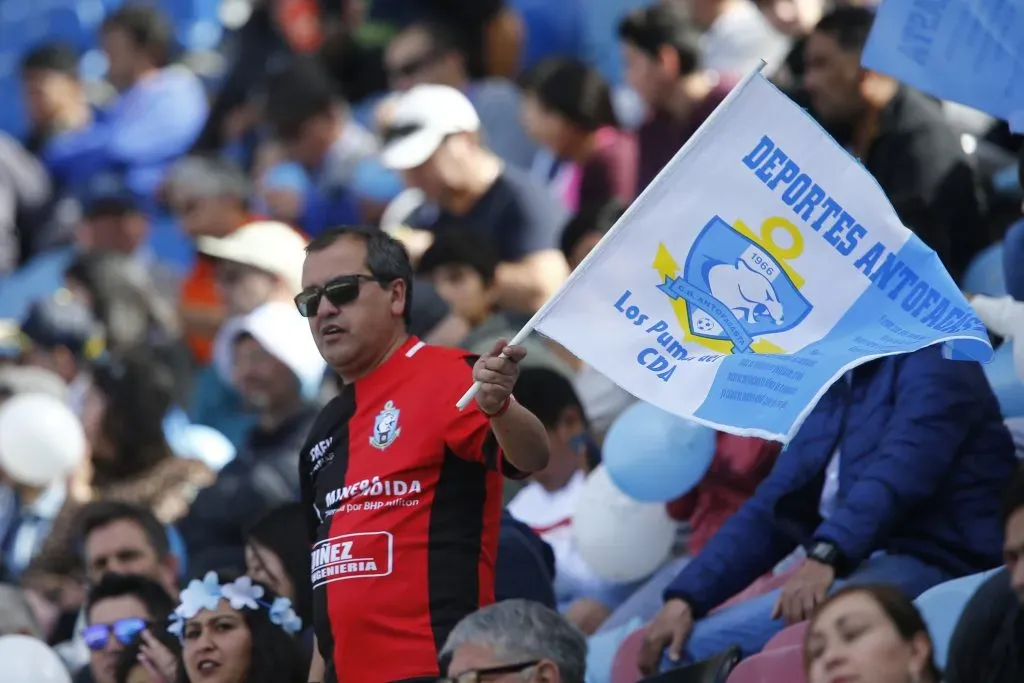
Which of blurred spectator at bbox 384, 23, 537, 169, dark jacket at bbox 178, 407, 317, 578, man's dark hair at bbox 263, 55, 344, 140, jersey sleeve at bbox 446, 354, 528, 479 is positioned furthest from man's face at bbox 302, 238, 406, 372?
man's dark hair at bbox 263, 55, 344, 140

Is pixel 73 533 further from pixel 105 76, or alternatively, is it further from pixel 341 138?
pixel 105 76

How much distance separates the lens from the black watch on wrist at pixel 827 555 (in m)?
5.60

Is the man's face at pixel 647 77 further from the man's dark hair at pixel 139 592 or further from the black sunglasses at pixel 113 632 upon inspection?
the black sunglasses at pixel 113 632

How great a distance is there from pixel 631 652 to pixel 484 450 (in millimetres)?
1363

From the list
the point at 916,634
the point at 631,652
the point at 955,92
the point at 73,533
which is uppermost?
the point at 73,533

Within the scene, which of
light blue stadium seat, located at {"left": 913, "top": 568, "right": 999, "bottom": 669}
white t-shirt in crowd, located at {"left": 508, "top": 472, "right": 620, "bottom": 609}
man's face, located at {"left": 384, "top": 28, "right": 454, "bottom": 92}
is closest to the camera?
light blue stadium seat, located at {"left": 913, "top": 568, "right": 999, "bottom": 669}

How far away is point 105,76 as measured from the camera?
14.4 metres

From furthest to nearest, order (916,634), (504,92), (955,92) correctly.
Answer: (504,92), (955,92), (916,634)

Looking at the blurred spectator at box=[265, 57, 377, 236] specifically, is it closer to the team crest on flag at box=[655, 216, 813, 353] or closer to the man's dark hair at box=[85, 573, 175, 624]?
the man's dark hair at box=[85, 573, 175, 624]

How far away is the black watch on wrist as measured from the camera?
560 centimetres

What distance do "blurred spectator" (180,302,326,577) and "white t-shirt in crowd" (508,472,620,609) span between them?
86cm

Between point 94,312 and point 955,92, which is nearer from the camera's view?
point 955,92

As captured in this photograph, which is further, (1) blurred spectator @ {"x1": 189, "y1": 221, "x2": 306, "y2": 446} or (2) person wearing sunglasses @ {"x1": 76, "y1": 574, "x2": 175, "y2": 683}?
(1) blurred spectator @ {"x1": 189, "y1": 221, "x2": 306, "y2": 446}

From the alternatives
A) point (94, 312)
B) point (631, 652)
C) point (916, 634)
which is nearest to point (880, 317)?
point (916, 634)
